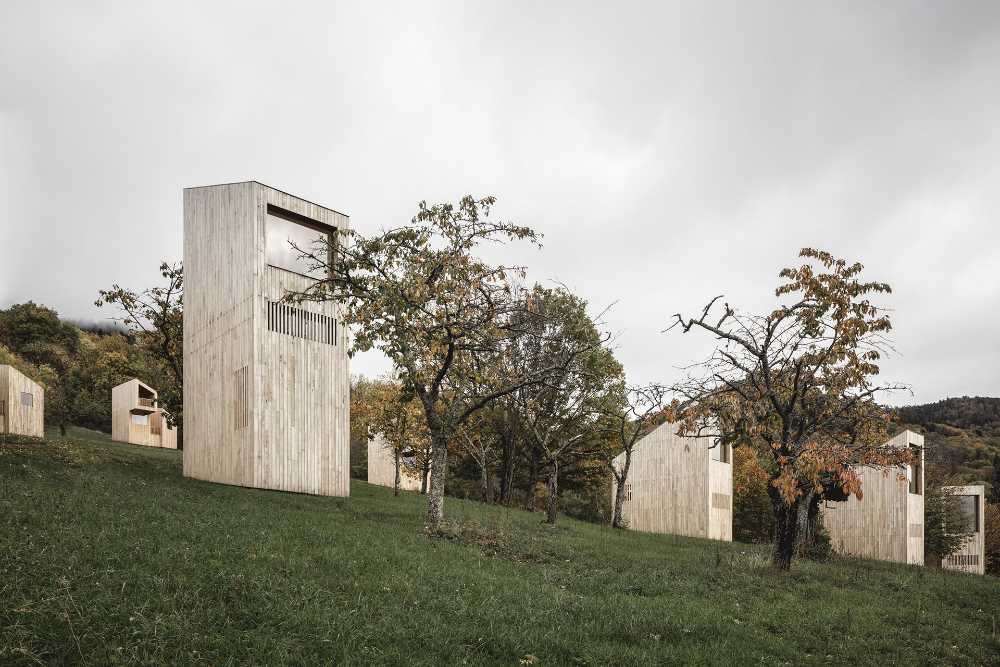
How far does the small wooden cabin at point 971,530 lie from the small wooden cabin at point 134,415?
44.5m

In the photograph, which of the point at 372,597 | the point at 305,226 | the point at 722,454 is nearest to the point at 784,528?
the point at 372,597

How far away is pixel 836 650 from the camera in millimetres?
9141

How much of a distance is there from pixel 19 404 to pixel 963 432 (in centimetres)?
7446

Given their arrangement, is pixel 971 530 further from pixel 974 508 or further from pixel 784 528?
pixel 784 528

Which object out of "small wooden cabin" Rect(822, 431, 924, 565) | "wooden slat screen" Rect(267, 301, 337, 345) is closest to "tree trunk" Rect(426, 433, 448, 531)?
"wooden slat screen" Rect(267, 301, 337, 345)

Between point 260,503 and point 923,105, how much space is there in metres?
19.0

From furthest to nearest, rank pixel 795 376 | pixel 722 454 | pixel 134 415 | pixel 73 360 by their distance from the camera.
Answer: pixel 73 360
pixel 134 415
pixel 722 454
pixel 795 376

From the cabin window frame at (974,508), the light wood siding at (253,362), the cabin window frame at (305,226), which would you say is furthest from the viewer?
the cabin window frame at (974,508)

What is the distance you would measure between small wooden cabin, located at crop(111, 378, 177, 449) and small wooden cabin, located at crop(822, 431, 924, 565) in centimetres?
3510

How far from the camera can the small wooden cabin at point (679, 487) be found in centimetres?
3048

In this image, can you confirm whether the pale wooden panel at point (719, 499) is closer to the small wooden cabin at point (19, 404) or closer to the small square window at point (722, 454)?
the small square window at point (722, 454)

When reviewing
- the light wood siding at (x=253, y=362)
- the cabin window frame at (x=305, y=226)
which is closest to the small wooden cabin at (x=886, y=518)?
the light wood siding at (x=253, y=362)

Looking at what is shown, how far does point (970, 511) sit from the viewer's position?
132 ft

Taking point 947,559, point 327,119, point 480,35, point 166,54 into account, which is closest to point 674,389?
point 480,35
